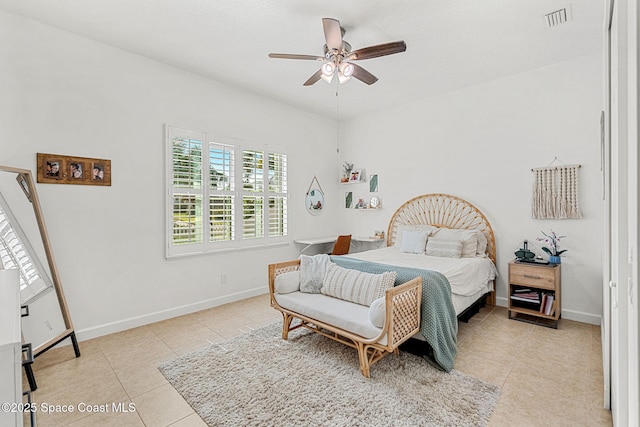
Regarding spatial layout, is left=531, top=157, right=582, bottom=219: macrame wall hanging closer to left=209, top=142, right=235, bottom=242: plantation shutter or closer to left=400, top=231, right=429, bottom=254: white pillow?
left=400, top=231, right=429, bottom=254: white pillow

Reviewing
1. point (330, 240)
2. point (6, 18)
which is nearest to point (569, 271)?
point (330, 240)

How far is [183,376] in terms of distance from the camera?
228 cm

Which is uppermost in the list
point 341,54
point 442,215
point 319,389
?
point 341,54

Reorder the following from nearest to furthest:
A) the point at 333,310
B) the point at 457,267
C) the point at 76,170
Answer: the point at 333,310
the point at 76,170
the point at 457,267

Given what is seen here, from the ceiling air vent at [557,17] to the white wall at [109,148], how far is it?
134 inches

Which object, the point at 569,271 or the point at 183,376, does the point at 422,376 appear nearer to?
the point at 183,376

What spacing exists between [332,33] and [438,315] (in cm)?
233

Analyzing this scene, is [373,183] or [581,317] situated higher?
[373,183]

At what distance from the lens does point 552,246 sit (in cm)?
339

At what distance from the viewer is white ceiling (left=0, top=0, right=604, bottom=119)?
2426 mm

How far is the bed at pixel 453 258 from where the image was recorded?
120 inches

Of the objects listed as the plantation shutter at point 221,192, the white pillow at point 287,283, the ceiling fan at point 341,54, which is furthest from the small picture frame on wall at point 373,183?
the white pillow at point 287,283

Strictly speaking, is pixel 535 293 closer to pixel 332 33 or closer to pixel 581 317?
pixel 581 317

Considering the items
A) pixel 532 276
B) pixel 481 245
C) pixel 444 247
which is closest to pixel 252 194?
pixel 444 247
